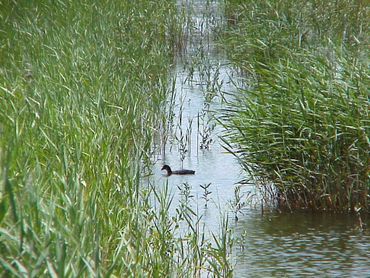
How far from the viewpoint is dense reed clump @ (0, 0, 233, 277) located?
3.49 metres

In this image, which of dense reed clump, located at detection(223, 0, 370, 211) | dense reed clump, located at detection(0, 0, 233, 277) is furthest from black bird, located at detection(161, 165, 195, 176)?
dense reed clump, located at detection(223, 0, 370, 211)

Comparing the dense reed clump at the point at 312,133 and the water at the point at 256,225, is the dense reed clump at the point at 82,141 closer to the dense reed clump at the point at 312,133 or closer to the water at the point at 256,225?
the water at the point at 256,225

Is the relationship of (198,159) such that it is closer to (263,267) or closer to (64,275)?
(263,267)

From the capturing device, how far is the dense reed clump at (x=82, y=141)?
349 cm

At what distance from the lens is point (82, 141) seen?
6016 millimetres

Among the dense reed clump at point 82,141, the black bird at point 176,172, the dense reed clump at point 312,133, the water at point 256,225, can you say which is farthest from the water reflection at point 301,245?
the black bird at point 176,172

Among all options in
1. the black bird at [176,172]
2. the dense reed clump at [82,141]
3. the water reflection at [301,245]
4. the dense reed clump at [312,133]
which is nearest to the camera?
the dense reed clump at [82,141]

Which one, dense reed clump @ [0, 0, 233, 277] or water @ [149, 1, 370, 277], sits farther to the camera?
water @ [149, 1, 370, 277]

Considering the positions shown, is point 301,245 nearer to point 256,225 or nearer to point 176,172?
point 256,225

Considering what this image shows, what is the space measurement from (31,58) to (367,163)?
264 centimetres

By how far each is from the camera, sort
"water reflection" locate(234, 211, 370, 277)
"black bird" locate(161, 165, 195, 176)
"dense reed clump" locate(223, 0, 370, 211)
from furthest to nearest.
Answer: "black bird" locate(161, 165, 195, 176), "dense reed clump" locate(223, 0, 370, 211), "water reflection" locate(234, 211, 370, 277)

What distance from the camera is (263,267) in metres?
6.55

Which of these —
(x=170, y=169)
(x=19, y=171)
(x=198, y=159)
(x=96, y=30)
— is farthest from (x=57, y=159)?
(x=96, y=30)

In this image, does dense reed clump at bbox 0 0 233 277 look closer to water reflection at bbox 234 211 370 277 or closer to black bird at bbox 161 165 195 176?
black bird at bbox 161 165 195 176
